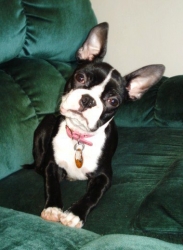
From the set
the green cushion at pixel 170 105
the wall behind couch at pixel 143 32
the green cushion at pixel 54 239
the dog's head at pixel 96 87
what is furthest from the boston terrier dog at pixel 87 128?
the wall behind couch at pixel 143 32

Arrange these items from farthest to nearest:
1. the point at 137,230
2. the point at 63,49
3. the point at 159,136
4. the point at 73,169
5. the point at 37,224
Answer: the point at 63,49
the point at 159,136
the point at 73,169
the point at 137,230
the point at 37,224

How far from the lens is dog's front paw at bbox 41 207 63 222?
1.68 m

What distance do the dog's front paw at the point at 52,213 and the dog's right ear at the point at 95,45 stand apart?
0.98 meters

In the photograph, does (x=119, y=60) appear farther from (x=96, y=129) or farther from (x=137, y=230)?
(x=137, y=230)

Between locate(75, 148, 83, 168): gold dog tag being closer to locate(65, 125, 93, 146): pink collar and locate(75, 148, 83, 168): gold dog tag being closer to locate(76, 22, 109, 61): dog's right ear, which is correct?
locate(65, 125, 93, 146): pink collar

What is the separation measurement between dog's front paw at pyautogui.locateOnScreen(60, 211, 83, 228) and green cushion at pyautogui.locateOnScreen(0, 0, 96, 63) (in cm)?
123

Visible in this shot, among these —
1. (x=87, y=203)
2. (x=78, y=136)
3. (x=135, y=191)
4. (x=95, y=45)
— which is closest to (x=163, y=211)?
(x=135, y=191)

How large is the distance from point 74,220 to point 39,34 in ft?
5.02

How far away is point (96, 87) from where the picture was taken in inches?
78.1

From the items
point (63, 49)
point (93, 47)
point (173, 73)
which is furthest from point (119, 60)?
point (93, 47)

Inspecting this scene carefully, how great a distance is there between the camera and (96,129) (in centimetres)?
200

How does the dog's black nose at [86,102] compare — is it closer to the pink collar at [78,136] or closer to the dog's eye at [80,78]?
the dog's eye at [80,78]

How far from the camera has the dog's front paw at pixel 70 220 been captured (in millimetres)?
1661

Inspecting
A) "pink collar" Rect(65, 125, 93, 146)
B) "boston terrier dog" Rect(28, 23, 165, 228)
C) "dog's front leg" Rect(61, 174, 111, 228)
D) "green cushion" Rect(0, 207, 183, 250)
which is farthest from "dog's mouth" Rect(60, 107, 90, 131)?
"green cushion" Rect(0, 207, 183, 250)
